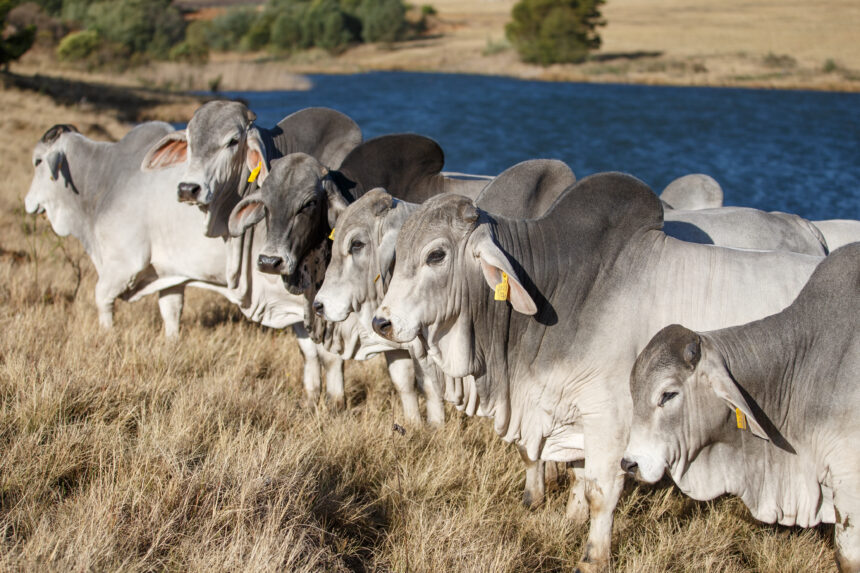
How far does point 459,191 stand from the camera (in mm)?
5965

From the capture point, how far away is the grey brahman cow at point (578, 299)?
403 centimetres

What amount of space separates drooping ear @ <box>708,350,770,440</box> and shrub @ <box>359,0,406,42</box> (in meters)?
75.3

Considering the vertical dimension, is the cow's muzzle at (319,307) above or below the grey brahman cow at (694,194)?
above

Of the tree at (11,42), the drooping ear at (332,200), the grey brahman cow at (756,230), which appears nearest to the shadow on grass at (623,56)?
the tree at (11,42)

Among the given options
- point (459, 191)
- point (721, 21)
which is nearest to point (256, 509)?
point (459, 191)

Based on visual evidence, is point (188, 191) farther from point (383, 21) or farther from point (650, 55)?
point (383, 21)

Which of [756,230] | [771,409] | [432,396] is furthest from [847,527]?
[432,396]

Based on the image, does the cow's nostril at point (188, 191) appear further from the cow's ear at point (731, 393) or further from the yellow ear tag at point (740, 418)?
the yellow ear tag at point (740, 418)

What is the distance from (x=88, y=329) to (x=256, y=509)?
133 inches

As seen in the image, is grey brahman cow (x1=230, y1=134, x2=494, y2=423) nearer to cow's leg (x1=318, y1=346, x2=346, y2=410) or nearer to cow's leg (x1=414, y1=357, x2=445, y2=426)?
cow's leg (x1=414, y1=357, x2=445, y2=426)

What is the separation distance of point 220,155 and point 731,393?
11.9 ft

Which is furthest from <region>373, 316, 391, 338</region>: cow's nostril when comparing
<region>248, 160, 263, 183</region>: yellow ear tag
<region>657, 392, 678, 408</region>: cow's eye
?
<region>248, 160, 263, 183</region>: yellow ear tag

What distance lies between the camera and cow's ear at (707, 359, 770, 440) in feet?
11.6

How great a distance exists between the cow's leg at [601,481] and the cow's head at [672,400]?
366 millimetres
